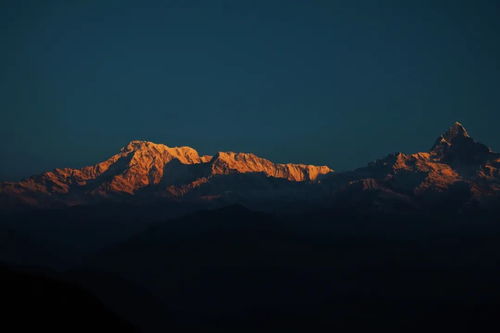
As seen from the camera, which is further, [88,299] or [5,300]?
[88,299]

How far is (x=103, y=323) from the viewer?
138 m

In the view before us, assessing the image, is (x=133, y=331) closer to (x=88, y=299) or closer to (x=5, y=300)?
(x=88, y=299)

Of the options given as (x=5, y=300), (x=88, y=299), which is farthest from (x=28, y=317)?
(x=88, y=299)

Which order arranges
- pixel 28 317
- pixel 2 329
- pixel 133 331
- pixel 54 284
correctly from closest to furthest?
pixel 2 329 < pixel 28 317 < pixel 133 331 < pixel 54 284

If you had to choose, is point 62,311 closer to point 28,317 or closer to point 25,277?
point 28,317

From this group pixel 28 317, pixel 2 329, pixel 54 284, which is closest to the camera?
pixel 2 329

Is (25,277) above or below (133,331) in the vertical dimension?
above

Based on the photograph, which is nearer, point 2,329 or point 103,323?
point 2,329

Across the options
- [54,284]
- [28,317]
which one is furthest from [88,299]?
[28,317]

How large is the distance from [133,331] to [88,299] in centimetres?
1374

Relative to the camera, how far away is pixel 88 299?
149125 millimetres

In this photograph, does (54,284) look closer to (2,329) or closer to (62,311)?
(62,311)

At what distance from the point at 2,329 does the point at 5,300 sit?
16.4m

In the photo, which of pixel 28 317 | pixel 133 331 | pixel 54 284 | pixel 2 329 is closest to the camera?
pixel 2 329
